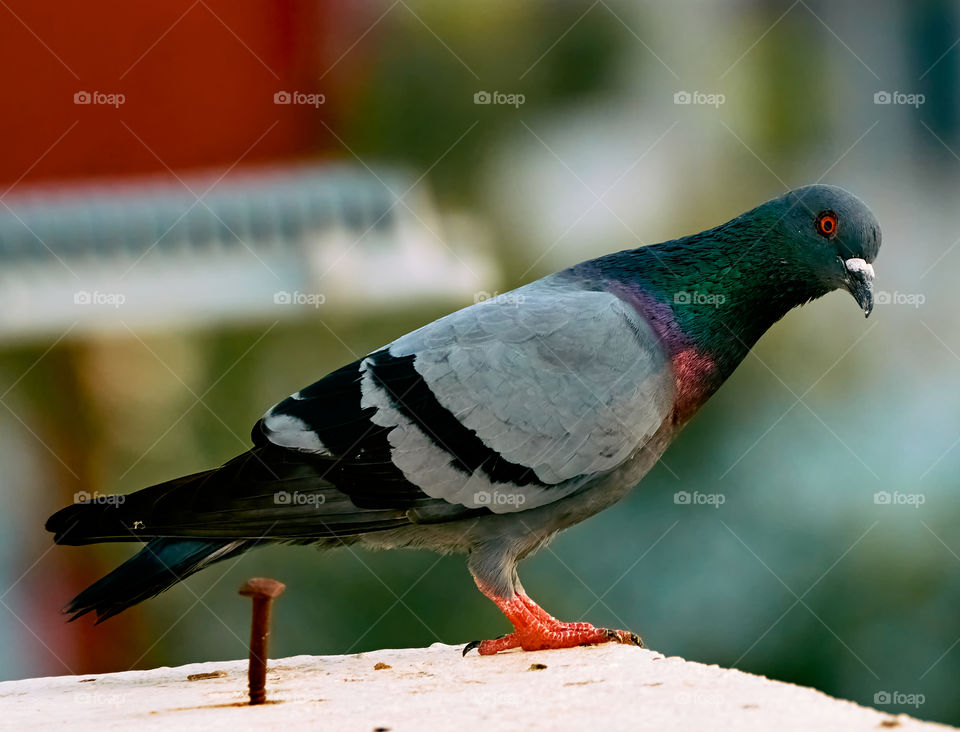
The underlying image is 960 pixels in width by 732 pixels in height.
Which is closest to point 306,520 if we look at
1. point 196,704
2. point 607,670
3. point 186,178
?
point 196,704

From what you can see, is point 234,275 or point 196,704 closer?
point 196,704

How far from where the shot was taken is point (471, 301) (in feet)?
18.1

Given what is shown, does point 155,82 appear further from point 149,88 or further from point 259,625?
point 259,625

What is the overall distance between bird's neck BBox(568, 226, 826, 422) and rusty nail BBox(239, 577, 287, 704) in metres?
1.56

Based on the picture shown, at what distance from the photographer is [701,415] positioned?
604 cm

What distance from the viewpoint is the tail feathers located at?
296cm

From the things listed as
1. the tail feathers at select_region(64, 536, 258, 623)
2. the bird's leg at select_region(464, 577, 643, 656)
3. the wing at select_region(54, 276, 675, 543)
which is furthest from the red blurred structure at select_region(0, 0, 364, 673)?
the bird's leg at select_region(464, 577, 643, 656)

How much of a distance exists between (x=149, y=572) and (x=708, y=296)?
6.39ft

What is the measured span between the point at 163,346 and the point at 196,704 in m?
3.50

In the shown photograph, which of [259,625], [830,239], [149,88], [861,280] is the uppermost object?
[149,88]

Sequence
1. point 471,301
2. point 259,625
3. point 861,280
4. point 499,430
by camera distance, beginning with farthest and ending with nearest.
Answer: point 471,301
point 861,280
point 499,430
point 259,625

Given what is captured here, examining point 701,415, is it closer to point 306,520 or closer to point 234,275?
point 234,275

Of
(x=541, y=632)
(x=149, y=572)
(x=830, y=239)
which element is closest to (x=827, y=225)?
(x=830, y=239)

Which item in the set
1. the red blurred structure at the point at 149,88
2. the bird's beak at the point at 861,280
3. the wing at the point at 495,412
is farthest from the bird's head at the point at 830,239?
the red blurred structure at the point at 149,88
